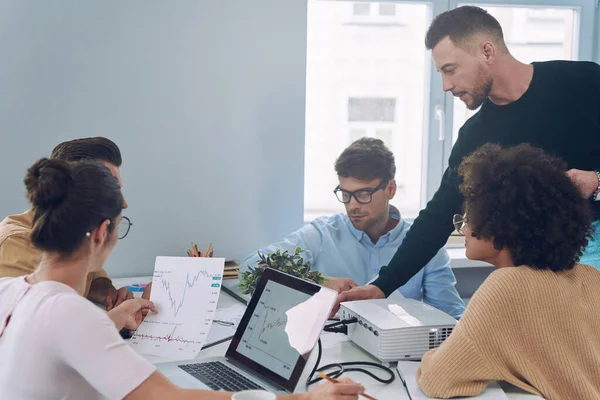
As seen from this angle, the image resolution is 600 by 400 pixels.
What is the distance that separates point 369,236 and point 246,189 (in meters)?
0.62

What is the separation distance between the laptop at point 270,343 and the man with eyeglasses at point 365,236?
84cm

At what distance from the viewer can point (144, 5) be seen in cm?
265

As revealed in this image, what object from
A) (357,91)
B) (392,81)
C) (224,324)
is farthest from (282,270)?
(392,81)

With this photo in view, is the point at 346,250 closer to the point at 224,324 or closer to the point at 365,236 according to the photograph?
the point at 365,236

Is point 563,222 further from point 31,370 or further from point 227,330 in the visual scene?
point 31,370

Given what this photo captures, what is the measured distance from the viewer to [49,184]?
1102mm

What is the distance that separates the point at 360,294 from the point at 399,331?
0.43 meters

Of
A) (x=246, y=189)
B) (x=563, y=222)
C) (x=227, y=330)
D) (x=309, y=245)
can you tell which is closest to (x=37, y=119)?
(x=246, y=189)

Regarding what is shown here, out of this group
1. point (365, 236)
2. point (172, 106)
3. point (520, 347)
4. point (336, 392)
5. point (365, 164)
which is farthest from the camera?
point (172, 106)

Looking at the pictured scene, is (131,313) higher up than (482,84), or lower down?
lower down

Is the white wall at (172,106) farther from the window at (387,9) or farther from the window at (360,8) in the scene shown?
the window at (387,9)

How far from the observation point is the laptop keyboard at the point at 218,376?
1.36 m

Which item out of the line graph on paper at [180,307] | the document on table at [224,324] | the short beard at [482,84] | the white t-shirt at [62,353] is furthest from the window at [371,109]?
the white t-shirt at [62,353]

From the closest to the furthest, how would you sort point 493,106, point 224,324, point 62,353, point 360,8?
point 62,353, point 224,324, point 493,106, point 360,8
